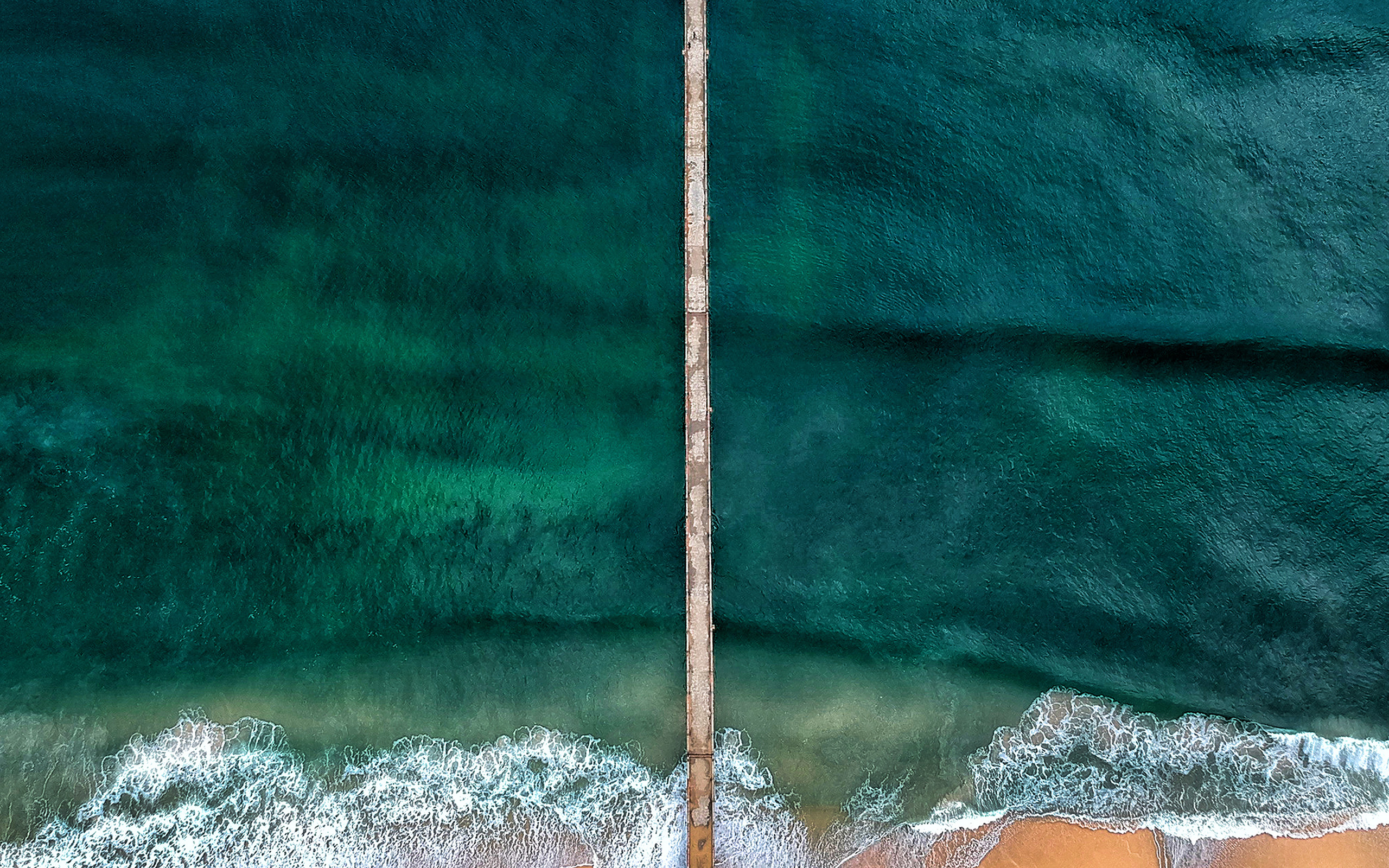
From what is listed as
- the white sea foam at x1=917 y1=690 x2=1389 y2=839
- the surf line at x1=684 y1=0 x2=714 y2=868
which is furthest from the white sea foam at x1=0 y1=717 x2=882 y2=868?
the white sea foam at x1=917 y1=690 x2=1389 y2=839

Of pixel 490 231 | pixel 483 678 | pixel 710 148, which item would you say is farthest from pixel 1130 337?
pixel 483 678

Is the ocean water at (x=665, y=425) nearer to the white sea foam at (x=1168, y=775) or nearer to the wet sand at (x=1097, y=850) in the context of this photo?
the white sea foam at (x=1168, y=775)

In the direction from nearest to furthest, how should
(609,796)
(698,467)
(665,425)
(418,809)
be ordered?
(418,809)
(609,796)
(698,467)
(665,425)

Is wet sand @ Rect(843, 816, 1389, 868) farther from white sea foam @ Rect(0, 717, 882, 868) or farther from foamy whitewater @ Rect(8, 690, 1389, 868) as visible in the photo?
white sea foam @ Rect(0, 717, 882, 868)

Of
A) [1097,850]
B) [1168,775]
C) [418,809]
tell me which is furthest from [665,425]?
[1168,775]

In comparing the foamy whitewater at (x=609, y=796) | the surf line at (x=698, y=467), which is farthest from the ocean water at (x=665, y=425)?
the surf line at (x=698, y=467)

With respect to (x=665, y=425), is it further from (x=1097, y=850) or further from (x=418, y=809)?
(x=1097, y=850)
